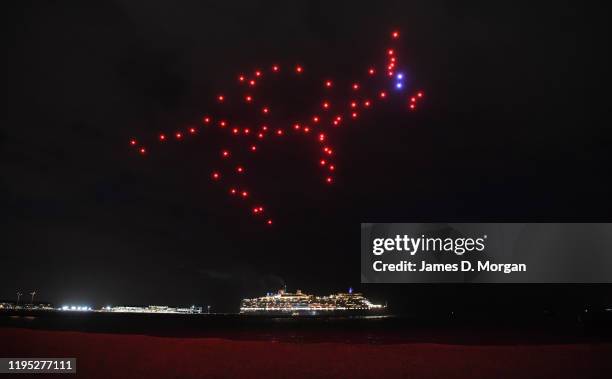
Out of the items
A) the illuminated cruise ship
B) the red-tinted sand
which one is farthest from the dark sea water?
the illuminated cruise ship

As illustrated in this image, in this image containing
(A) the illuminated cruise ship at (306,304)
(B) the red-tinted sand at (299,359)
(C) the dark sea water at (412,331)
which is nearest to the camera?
(B) the red-tinted sand at (299,359)

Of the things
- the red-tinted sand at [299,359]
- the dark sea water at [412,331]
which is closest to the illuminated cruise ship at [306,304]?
the dark sea water at [412,331]

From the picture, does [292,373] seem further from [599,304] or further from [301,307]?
[301,307]

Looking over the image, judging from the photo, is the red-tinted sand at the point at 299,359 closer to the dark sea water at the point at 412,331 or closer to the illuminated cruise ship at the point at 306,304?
the dark sea water at the point at 412,331

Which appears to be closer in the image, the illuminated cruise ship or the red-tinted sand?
the red-tinted sand

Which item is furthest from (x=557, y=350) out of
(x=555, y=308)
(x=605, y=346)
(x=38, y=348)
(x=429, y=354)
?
(x=555, y=308)

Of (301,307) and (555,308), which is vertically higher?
(555,308)

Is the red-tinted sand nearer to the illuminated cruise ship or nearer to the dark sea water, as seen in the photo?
the dark sea water
